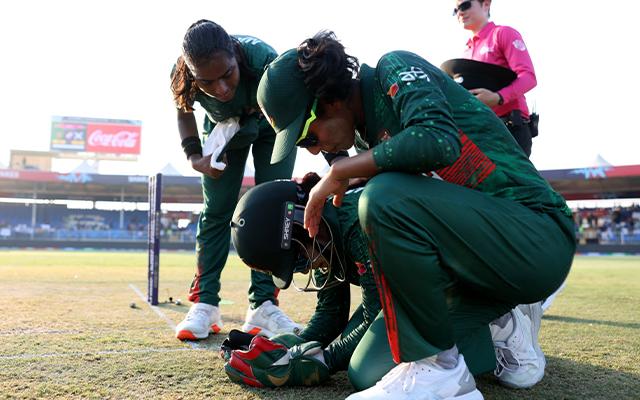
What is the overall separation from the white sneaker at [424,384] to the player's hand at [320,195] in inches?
20.5

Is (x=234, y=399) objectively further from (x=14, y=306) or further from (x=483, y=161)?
(x=14, y=306)

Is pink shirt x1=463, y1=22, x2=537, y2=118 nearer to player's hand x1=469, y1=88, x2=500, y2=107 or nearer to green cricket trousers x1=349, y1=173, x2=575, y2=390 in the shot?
player's hand x1=469, y1=88, x2=500, y2=107

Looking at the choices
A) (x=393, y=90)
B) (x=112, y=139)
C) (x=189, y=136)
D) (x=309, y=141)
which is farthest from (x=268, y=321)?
(x=112, y=139)

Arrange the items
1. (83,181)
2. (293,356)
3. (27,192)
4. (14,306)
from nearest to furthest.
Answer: (293,356)
(14,306)
(83,181)
(27,192)

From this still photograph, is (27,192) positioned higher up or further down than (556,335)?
higher up

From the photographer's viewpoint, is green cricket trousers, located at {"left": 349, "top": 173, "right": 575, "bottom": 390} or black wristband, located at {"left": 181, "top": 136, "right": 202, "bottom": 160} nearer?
green cricket trousers, located at {"left": 349, "top": 173, "right": 575, "bottom": 390}

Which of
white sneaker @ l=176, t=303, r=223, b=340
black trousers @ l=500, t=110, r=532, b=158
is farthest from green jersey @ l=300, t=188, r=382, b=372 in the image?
A: black trousers @ l=500, t=110, r=532, b=158

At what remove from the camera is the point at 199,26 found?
2.44 metres

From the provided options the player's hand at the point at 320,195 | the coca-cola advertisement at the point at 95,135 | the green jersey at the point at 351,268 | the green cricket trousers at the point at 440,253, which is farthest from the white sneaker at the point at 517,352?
the coca-cola advertisement at the point at 95,135

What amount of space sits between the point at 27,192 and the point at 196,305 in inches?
1573

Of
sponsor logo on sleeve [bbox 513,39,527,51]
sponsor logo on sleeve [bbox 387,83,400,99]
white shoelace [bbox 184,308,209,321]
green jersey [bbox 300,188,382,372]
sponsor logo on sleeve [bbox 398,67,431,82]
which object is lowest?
white shoelace [bbox 184,308,209,321]

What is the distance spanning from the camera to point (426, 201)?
147 cm

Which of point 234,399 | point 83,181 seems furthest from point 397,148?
point 83,181

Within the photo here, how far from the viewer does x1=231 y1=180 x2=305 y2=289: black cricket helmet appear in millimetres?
1956
